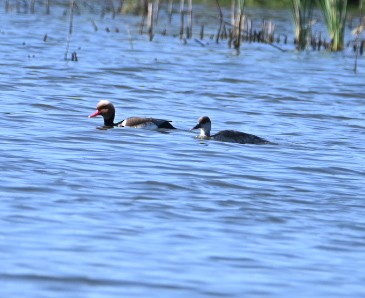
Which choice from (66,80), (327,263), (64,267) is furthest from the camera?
(66,80)

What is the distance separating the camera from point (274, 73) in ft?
78.9

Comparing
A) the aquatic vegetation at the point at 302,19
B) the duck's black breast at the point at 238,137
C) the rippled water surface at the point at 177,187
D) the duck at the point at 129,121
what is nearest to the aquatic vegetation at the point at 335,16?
the aquatic vegetation at the point at 302,19

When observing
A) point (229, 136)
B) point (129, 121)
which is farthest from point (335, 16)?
point (229, 136)

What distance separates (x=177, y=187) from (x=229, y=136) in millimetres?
3435

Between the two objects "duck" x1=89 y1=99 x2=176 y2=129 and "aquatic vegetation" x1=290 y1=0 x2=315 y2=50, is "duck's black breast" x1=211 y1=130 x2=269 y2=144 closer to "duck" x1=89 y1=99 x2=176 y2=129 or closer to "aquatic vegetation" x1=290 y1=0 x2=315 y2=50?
"duck" x1=89 y1=99 x2=176 y2=129

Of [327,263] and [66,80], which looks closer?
[327,263]

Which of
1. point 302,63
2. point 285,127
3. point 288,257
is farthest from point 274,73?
point 288,257

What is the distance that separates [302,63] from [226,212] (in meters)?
16.3

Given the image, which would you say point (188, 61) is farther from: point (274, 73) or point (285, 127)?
point (285, 127)

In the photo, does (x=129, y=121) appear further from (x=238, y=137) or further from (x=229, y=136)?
(x=238, y=137)

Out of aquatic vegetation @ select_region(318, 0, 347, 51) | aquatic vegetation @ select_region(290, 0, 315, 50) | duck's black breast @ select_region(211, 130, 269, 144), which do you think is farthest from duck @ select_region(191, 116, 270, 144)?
aquatic vegetation @ select_region(290, 0, 315, 50)

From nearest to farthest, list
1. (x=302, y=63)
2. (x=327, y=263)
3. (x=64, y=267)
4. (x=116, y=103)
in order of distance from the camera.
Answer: (x=64, y=267) → (x=327, y=263) → (x=116, y=103) → (x=302, y=63)

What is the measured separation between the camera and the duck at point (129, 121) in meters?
Result: 15.1

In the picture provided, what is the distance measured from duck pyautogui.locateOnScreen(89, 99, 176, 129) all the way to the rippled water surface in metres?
0.13
